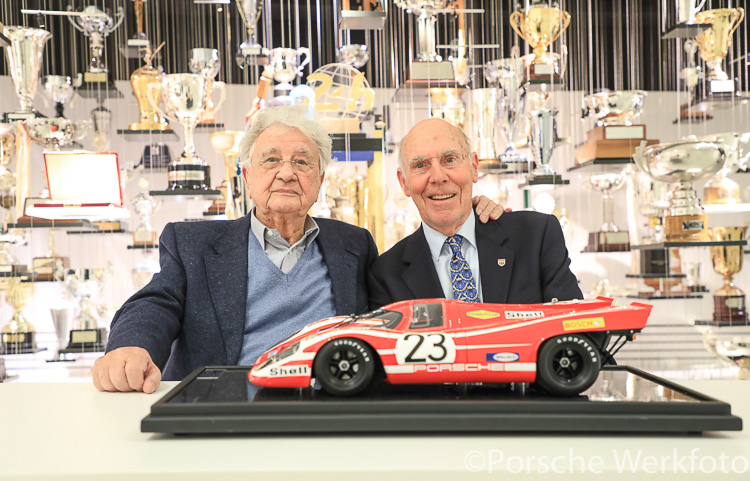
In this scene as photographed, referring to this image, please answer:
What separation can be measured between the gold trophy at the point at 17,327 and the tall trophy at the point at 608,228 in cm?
310

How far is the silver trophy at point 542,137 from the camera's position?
3.72 metres

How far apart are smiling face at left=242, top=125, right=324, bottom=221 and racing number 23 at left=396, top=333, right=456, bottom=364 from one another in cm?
91

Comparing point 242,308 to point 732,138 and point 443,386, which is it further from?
point 732,138

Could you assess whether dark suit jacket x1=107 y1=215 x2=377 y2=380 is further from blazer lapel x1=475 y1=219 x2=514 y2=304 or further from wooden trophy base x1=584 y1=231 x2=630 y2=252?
wooden trophy base x1=584 y1=231 x2=630 y2=252

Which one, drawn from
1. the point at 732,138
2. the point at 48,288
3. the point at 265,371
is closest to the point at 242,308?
the point at 265,371

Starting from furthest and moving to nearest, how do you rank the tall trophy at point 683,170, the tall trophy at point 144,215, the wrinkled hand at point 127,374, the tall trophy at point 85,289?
the tall trophy at point 144,215 < the tall trophy at point 85,289 < the tall trophy at point 683,170 < the wrinkled hand at point 127,374

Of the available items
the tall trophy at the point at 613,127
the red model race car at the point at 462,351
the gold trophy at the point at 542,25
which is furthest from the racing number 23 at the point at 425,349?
the gold trophy at the point at 542,25

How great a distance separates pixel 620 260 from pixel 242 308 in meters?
4.29

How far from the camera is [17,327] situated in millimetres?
3869

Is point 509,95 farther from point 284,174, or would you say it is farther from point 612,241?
point 284,174

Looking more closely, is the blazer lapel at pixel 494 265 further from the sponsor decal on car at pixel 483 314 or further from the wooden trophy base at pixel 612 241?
the wooden trophy base at pixel 612 241

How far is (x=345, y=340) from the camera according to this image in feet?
2.73

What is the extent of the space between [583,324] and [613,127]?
2.94 metres

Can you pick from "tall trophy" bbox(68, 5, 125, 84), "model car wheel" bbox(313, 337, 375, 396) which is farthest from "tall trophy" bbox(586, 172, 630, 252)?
"model car wheel" bbox(313, 337, 375, 396)
